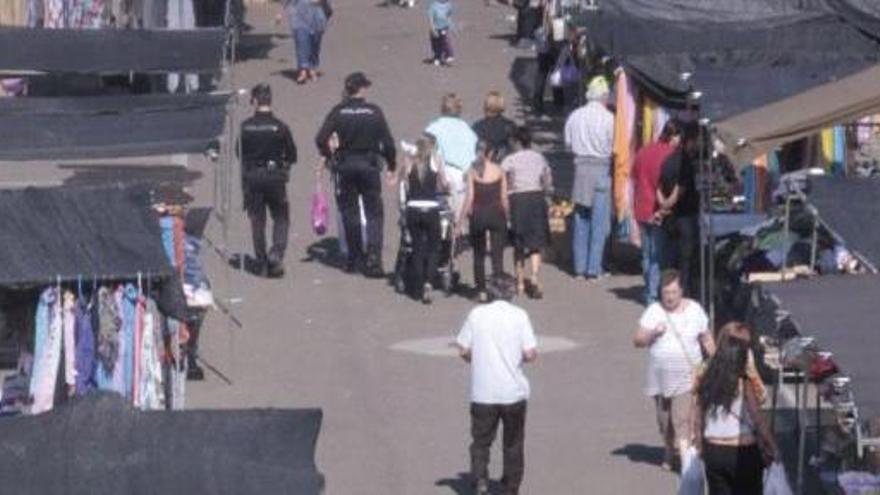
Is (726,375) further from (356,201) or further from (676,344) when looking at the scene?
(356,201)

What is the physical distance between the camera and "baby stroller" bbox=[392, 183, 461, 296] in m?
22.3

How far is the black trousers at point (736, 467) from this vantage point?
15195mm

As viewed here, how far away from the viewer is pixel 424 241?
2225cm

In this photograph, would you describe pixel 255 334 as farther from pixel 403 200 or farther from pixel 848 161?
pixel 848 161

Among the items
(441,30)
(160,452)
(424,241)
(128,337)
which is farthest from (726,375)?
(441,30)

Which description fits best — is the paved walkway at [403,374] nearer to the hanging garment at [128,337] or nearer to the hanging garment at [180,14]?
the hanging garment at [128,337]

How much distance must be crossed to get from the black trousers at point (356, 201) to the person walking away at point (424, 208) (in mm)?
678

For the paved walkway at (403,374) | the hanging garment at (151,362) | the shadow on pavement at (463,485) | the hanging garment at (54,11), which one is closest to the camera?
the hanging garment at (151,362)

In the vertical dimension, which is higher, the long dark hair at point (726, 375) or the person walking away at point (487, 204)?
the person walking away at point (487, 204)

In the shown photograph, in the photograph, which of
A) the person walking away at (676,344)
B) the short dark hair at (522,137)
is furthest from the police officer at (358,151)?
the person walking away at (676,344)

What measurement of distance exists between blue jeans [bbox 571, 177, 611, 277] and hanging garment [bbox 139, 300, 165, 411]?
22.5ft

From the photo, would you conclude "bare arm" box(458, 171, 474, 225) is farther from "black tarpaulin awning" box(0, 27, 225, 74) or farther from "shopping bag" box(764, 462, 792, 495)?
"shopping bag" box(764, 462, 792, 495)

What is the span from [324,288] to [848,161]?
4438 millimetres

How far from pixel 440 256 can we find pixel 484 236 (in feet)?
1.76
